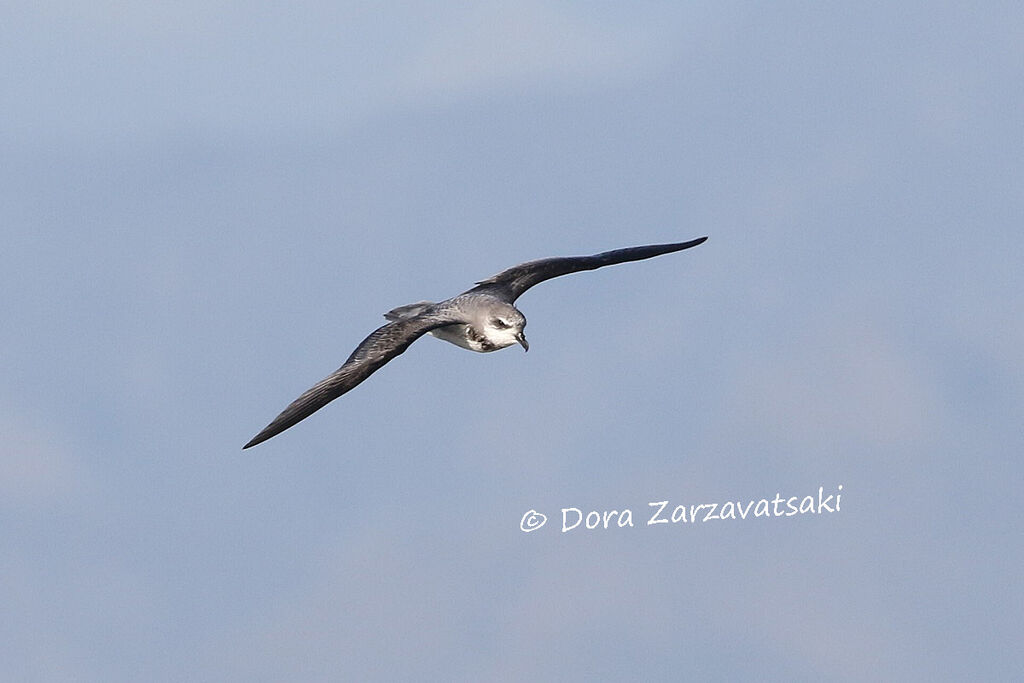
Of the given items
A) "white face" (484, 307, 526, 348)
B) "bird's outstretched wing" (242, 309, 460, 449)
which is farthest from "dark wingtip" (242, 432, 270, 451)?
"white face" (484, 307, 526, 348)

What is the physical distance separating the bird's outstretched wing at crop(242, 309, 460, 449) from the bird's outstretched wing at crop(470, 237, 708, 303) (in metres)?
2.67

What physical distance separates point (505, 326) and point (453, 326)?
1.32 m

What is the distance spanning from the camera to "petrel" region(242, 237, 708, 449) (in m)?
27.3

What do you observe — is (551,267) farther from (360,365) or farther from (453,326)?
(360,365)

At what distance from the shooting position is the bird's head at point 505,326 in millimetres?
29109

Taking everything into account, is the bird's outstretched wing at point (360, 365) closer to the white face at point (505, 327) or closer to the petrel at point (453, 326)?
the petrel at point (453, 326)

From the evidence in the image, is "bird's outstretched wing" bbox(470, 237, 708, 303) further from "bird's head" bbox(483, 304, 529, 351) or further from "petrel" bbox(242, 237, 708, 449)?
"bird's head" bbox(483, 304, 529, 351)

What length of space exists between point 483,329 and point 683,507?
19.1ft

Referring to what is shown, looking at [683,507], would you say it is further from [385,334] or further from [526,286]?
[385,334]

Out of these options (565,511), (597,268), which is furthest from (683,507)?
(597,268)

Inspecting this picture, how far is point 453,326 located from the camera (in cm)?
3006

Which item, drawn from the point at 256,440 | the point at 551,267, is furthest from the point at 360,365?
the point at 551,267

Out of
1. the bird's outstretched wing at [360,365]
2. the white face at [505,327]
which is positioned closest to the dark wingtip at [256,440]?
the bird's outstretched wing at [360,365]

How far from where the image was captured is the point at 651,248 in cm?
3481
